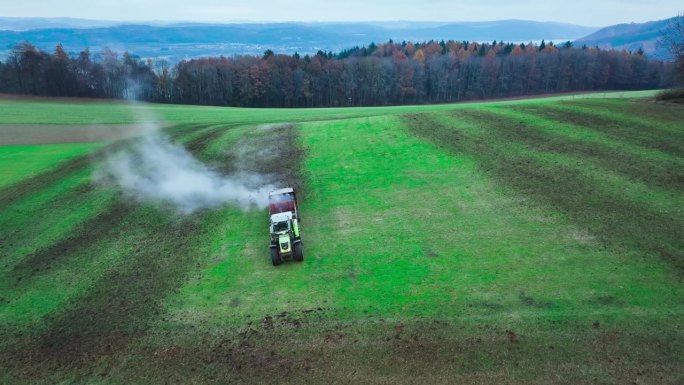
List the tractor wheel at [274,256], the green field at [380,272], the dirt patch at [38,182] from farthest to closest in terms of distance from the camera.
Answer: the dirt patch at [38,182] → the tractor wheel at [274,256] → the green field at [380,272]

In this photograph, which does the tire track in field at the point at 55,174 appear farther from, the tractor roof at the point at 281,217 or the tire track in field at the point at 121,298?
the tractor roof at the point at 281,217

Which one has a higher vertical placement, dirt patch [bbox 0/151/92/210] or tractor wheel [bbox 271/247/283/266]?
dirt patch [bbox 0/151/92/210]

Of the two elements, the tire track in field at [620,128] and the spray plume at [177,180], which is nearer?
the spray plume at [177,180]

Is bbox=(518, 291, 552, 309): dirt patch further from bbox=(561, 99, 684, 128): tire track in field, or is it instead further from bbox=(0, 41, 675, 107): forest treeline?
bbox=(0, 41, 675, 107): forest treeline

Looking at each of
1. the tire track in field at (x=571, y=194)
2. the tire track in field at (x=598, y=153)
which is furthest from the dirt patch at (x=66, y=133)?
the tire track in field at (x=598, y=153)

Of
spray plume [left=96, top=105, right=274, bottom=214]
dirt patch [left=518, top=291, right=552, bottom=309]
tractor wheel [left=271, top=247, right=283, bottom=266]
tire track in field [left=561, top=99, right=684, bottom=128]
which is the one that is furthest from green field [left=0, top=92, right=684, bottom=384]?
spray plume [left=96, top=105, right=274, bottom=214]

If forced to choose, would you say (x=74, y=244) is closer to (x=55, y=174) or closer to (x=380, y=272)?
(x=55, y=174)

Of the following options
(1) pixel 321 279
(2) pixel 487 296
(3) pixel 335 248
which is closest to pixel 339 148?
(3) pixel 335 248
